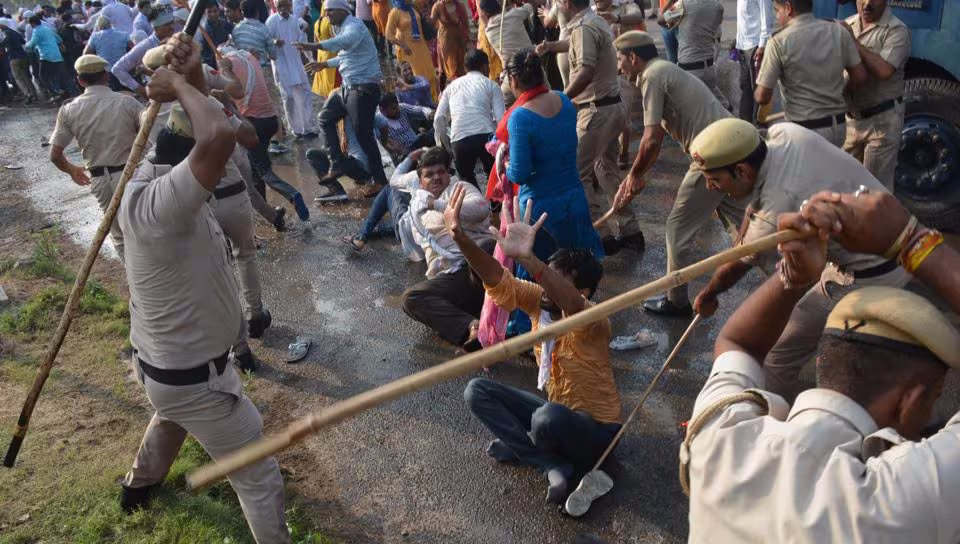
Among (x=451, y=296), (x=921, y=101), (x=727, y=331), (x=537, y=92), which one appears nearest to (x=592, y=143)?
(x=537, y=92)

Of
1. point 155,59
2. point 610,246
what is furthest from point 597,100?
point 155,59

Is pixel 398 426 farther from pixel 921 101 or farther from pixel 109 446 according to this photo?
pixel 921 101

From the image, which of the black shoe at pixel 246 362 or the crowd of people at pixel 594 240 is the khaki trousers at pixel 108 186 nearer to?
the crowd of people at pixel 594 240

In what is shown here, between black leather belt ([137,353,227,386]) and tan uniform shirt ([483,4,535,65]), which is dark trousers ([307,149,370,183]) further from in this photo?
black leather belt ([137,353,227,386])

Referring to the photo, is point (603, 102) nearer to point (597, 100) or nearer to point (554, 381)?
point (597, 100)

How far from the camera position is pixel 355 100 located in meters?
8.79

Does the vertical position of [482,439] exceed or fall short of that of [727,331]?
it falls short

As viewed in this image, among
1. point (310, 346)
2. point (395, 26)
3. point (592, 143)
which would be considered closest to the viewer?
point (310, 346)

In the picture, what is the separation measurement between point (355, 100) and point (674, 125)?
170 inches

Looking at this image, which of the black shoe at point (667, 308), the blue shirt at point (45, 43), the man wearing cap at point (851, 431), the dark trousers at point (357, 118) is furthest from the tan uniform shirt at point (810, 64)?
the blue shirt at point (45, 43)

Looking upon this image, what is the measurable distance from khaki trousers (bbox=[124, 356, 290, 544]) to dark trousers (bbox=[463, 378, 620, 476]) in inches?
43.1

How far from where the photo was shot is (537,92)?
538 cm

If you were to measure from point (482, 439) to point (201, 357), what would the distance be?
5.94 feet

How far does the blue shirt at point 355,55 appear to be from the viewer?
29.0ft
